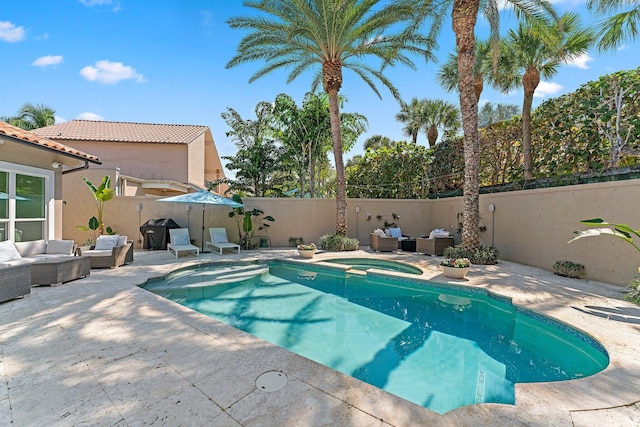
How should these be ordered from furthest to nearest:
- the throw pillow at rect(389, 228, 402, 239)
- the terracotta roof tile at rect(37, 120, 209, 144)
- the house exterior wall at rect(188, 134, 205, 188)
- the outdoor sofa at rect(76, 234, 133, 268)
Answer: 1. the house exterior wall at rect(188, 134, 205, 188)
2. the terracotta roof tile at rect(37, 120, 209, 144)
3. the throw pillow at rect(389, 228, 402, 239)
4. the outdoor sofa at rect(76, 234, 133, 268)

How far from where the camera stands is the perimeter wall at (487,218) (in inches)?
308

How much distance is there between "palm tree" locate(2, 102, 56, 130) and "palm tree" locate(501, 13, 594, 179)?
37496 mm

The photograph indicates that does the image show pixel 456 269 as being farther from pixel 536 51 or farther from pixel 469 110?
pixel 536 51

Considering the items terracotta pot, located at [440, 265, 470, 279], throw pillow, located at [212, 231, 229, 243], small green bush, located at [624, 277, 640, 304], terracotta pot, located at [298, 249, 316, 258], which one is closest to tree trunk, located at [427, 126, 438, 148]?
terracotta pot, located at [298, 249, 316, 258]

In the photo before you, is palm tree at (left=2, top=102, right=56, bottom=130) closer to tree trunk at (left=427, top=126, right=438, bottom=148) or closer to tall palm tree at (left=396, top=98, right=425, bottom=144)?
tall palm tree at (left=396, top=98, right=425, bottom=144)

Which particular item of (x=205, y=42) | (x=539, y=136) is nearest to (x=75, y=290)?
(x=205, y=42)

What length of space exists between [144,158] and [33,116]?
17697 mm

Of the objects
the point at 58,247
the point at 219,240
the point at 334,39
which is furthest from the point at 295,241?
the point at 334,39

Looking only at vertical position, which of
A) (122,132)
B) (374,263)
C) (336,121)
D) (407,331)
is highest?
(122,132)

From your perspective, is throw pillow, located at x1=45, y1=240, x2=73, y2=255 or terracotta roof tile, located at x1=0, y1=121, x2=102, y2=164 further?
throw pillow, located at x1=45, y1=240, x2=73, y2=255

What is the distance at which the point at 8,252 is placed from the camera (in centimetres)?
702

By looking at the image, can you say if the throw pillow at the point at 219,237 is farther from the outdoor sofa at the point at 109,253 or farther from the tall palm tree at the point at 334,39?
the tall palm tree at the point at 334,39

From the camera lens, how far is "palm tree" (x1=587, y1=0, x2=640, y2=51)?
8121 mm

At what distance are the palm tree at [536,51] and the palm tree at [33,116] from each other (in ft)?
123
